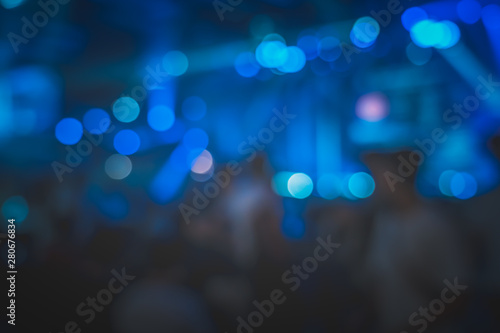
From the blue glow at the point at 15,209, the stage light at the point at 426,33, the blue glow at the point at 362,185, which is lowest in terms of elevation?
the blue glow at the point at 15,209

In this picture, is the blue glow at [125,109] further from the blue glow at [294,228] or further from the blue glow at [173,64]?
the blue glow at [294,228]

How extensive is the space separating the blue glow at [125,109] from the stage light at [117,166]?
0.19 meters

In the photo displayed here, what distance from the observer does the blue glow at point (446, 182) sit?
197 cm

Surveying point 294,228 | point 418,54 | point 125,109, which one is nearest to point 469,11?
point 418,54

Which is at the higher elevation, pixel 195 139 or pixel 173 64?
pixel 173 64

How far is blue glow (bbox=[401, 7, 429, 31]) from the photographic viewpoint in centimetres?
201

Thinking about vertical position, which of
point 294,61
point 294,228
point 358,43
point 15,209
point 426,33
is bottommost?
point 15,209

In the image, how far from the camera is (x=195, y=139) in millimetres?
2072

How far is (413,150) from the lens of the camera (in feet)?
6.55

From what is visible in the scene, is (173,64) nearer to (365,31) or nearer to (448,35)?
(365,31)

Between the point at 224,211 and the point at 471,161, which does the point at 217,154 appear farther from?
the point at 471,161

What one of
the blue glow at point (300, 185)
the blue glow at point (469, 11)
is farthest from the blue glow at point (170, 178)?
the blue glow at point (469, 11)

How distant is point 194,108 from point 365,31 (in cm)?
94

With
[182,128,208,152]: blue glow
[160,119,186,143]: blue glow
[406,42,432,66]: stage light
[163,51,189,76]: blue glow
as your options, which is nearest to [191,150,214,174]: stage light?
[182,128,208,152]: blue glow
